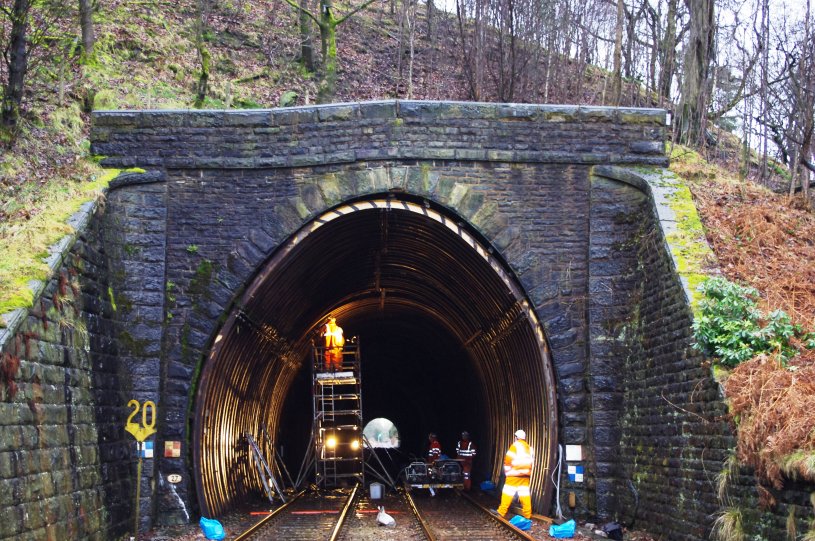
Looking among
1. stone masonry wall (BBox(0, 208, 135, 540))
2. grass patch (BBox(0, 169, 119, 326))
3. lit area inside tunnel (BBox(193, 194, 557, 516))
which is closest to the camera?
stone masonry wall (BBox(0, 208, 135, 540))

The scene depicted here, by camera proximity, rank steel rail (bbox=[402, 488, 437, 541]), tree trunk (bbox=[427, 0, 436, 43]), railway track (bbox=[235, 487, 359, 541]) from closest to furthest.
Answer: steel rail (bbox=[402, 488, 437, 541]) < railway track (bbox=[235, 487, 359, 541]) < tree trunk (bbox=[427, 0, 436, 43])

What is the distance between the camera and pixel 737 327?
9883mm

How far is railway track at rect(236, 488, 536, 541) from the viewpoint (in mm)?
12285

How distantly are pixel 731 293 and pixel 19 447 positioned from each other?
25.2 feet

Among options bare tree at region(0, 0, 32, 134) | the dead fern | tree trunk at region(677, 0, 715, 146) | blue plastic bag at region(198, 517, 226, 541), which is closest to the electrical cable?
the dead fern

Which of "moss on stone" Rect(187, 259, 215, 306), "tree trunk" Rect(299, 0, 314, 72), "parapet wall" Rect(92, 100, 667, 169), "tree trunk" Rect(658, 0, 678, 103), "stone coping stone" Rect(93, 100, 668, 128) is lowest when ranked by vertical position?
"moss on stone" Rect(187, 259, 215, 306)

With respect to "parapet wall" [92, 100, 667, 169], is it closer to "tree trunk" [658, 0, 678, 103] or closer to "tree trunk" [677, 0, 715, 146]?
"tree trunk" [677, 0, 715, 146]

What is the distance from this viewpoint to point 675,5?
24953 mm

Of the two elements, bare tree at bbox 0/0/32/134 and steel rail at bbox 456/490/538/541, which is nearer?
steel rail at bbox 456/490/538/541

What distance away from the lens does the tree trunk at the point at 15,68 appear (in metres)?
13.8

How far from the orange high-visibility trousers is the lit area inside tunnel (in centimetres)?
24

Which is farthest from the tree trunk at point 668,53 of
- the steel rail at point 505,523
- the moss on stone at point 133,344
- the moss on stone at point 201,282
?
the moss on stone at point 133,344

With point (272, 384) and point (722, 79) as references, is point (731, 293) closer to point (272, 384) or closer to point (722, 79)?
point (272, 384)

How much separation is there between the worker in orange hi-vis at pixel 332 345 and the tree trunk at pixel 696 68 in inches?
359
